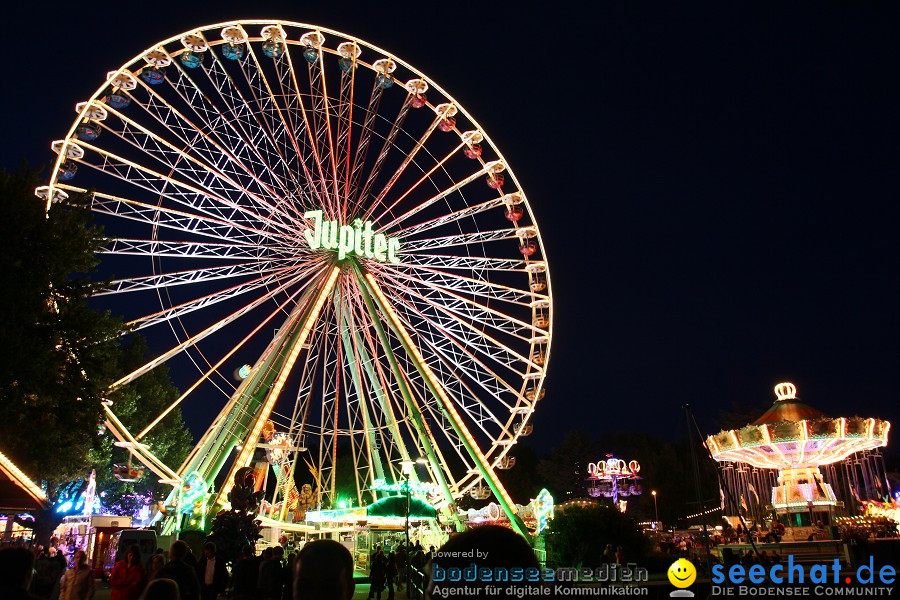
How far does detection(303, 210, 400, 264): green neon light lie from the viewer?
798 inches

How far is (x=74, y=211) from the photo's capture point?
45.1 ft

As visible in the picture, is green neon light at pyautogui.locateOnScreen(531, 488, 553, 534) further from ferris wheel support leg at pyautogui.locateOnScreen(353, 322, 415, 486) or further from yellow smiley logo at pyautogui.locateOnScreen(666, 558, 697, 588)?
yellow smiley logo at pyautogui.locateOnScreen(666, 558, 697, 588)

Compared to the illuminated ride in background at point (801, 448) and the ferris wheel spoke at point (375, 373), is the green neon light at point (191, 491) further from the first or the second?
the illuminated ride in background at point (801, 448)

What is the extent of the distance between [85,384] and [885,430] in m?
26.9

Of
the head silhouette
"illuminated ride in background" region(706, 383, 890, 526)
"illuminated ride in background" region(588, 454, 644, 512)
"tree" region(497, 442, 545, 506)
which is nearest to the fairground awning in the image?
the head silhouette

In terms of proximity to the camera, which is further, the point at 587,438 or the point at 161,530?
the point at 587,438

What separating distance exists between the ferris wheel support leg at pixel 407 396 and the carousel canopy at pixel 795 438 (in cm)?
1243

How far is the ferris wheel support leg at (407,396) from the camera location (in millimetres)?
21297

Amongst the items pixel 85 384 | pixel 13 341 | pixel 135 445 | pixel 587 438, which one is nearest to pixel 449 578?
pixel 13 341

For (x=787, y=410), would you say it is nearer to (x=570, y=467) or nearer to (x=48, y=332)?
(x=48, y=332)

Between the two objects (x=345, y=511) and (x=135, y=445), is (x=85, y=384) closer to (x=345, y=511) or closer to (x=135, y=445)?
(x=135, y=445)

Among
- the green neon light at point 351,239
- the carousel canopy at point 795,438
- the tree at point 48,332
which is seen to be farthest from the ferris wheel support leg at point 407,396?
the carousel canopy at point 795,438

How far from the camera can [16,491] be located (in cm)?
1011

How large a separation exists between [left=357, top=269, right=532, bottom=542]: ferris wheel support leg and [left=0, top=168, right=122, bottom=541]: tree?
8.41 m
